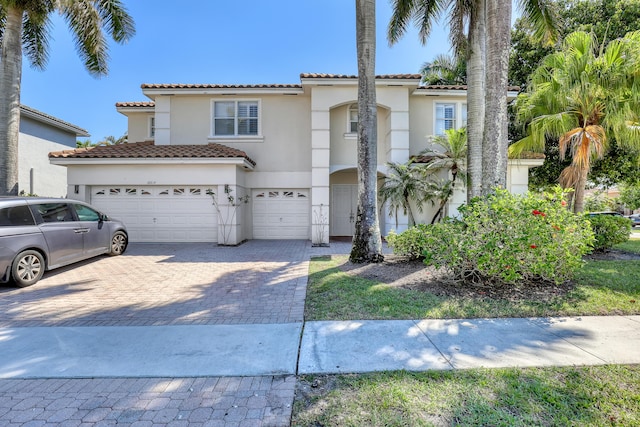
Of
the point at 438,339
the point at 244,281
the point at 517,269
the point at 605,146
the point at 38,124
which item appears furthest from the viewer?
the point at 38,124

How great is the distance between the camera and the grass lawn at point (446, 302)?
16.5 feet

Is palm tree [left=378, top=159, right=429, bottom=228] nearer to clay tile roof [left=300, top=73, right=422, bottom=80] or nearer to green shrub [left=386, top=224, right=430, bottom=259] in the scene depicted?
green shrub [left=386, top=224, right=430, bottom=259]

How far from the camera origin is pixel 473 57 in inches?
336

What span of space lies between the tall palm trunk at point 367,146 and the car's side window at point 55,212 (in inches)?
287

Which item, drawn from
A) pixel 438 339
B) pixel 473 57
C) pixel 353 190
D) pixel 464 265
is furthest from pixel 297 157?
pixel 438 339

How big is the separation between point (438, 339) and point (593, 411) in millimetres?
1628

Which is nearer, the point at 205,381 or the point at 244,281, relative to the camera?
the point at 205,381

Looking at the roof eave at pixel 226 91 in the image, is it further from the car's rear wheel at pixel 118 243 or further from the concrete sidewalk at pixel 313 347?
the concrete sidewalk at pixel 313 347

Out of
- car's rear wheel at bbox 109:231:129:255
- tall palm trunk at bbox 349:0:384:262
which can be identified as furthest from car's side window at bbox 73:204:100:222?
tall palm trunk at bbox 349:0:384:262

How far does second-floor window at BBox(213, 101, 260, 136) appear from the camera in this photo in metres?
14.2

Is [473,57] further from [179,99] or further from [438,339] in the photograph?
[179,99]

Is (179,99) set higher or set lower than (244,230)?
higher

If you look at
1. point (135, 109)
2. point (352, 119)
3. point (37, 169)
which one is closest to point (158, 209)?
point (135, 109)

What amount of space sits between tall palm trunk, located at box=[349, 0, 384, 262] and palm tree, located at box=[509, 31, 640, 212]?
627 centimetres
